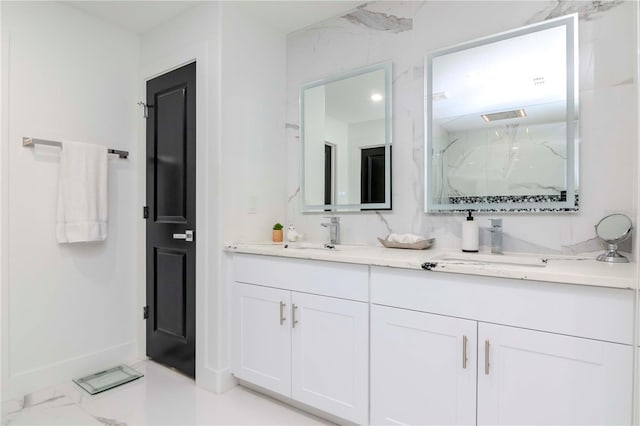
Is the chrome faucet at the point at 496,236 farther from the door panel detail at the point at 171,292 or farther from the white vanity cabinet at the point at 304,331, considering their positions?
the door panel detail at the point at 171,292

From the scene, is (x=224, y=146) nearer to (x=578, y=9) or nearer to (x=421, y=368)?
(x=421, y=368)

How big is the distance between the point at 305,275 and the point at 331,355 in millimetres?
416

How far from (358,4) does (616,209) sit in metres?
1.85

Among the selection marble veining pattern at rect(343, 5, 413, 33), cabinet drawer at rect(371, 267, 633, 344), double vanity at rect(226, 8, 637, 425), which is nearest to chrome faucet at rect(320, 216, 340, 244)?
double vanity at rect(226, 8, 637, 425)

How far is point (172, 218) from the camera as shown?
248 cm

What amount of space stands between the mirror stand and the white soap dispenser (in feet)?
1.66

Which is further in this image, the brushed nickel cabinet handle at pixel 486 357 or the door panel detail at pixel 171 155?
the door panel detail at pixel 171 155

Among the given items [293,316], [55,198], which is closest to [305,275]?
[293,316]

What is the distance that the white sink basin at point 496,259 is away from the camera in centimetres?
156

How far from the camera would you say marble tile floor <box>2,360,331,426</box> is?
186cm

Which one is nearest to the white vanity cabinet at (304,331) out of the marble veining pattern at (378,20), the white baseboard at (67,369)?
the white baseboard at (67,369)

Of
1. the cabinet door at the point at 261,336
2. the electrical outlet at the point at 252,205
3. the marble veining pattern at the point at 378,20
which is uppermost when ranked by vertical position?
the marble veining pattern at the point at 378,20

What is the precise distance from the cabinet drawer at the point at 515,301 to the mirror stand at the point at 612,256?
449mm

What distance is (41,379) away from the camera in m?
2.17
